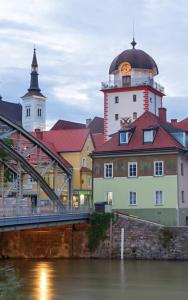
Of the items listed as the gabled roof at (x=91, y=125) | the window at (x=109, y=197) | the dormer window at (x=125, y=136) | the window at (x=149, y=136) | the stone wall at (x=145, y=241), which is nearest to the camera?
the stone wall at (x=145, y=241)

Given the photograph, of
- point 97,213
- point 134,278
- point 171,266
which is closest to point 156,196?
point 97,213

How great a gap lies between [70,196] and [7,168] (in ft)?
18.0

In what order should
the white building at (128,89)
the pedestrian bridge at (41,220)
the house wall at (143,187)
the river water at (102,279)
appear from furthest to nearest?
the white building at (128,89) → the house wall at (143,187) → the pedestrian bridge at (41,220) → the river water at (102,279)

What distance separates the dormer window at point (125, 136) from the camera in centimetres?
4428

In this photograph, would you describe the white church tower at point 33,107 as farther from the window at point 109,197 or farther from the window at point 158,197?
the window at point 158,197

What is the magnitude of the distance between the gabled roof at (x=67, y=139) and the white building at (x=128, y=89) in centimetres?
323

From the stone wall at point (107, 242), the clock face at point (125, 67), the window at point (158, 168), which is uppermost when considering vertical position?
the clock face at point (125, 67)

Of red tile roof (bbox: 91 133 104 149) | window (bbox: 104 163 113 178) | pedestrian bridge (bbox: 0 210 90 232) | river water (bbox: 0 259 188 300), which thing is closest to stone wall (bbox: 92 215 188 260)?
river water (bbox: 0 259 188 300)

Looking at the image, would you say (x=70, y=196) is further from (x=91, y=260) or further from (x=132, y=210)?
(x=91, y=260)

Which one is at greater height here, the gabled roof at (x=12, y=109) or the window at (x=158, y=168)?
the gabled roof at (x=12, y=109)

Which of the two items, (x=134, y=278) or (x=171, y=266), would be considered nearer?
(x=134, y=278)

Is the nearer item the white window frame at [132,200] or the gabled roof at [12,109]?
the white window frame at [132,200]

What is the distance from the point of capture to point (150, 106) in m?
57.0

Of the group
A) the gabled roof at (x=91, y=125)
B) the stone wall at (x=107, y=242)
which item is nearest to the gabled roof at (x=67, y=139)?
the gabled roof at (x=91, y=125)
